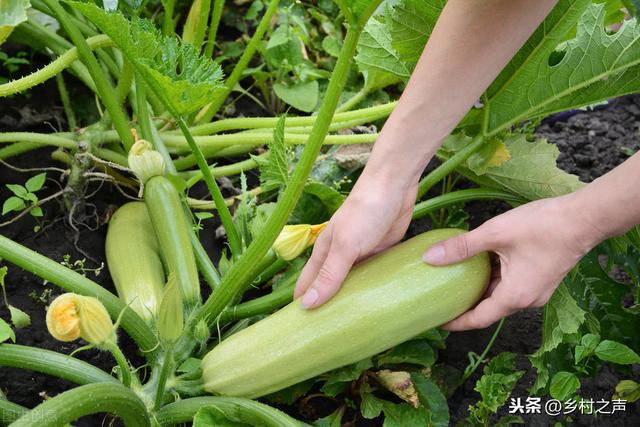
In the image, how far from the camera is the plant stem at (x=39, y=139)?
A: 186 cm

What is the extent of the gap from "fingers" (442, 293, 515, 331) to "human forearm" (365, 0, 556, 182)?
295 mm

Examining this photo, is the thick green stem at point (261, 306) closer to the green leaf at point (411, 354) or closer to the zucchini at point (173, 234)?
the zucchini at point (173, 234)

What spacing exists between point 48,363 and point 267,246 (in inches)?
18.2

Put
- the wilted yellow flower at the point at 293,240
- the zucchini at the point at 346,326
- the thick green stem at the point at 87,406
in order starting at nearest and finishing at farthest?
the thick green stem at the point at 87,406 → the zucchini at the point at 346,326 → the wilted yellow flower at the point at 293,240

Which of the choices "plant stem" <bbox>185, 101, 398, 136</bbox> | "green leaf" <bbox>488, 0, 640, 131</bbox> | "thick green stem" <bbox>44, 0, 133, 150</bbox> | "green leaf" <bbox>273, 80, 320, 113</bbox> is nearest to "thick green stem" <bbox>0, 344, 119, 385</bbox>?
"thick green stem" <bbox>44, 0, 133, 150</bbox>

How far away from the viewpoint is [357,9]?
1.22 meters

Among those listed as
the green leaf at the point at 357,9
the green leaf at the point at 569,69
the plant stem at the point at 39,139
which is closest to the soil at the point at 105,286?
the plant stem at the point at 39,139

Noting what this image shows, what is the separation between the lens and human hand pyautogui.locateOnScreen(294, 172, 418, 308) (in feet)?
4.71

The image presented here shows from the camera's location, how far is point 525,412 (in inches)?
70.4

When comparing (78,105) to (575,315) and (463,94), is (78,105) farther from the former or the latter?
(575,315)

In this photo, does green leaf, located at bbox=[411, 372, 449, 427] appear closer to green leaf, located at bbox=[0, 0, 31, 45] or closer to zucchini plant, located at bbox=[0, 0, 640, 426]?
zucchini plant, located at bbox=[0, 0, 640, 426]

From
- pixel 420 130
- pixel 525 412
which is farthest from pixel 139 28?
pixel 525 412

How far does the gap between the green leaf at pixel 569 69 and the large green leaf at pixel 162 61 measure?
0.66m

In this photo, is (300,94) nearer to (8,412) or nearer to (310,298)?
(310,298)
